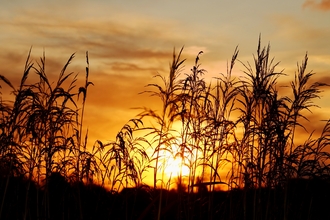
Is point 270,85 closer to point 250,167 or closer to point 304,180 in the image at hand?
point 250,167

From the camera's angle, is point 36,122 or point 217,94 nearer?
point 36,122

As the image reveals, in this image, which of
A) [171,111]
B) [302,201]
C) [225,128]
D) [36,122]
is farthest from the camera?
[302,201]

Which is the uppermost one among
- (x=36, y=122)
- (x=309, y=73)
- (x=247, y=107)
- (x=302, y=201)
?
(x=309, y=73)

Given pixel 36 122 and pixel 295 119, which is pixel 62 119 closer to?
pixel 36 122

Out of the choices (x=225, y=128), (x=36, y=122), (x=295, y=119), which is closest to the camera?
(x=36, y=122)

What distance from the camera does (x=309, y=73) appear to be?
8.34 metres

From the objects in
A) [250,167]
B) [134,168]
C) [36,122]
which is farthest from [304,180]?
[36,122]

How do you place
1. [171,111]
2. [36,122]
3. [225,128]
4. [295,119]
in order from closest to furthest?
1. [171,111]
2. [36,122]
3. [295,119]
4. [225,128]

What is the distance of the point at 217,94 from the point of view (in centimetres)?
877

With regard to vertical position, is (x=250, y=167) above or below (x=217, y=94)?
below

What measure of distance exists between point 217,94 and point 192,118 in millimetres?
737

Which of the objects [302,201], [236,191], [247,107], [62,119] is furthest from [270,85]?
[62,119]

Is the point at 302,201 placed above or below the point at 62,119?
below

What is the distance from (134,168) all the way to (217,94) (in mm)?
1817
